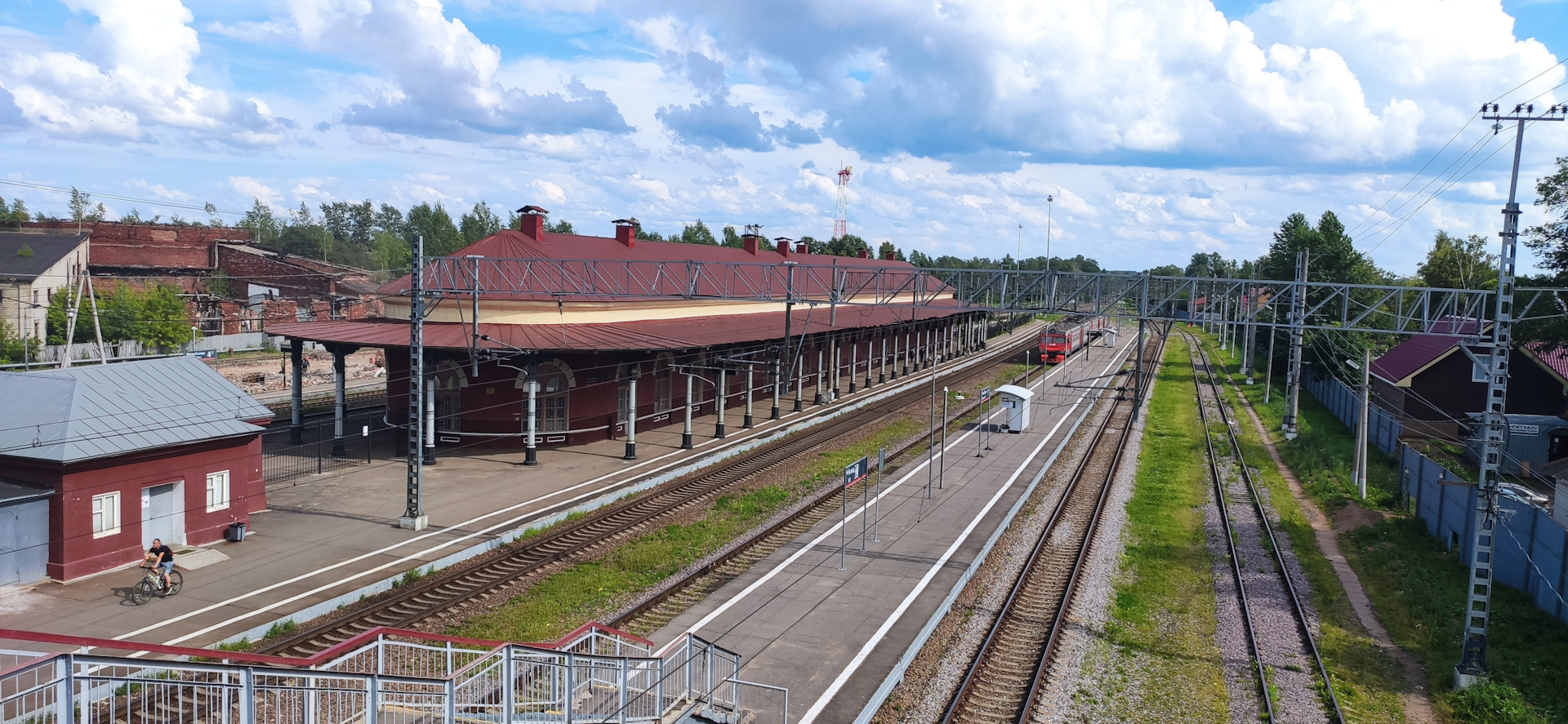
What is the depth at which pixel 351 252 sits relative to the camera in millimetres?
128000

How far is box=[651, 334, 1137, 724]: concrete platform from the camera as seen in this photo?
14047mm

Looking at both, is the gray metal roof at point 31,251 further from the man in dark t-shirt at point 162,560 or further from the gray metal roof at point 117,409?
the man in dark t-shirt at point 162,560

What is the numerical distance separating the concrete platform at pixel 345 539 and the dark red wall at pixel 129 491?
0.46m

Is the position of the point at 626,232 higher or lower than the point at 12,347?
higher

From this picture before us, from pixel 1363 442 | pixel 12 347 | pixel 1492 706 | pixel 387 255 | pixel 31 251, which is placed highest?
pixel 387 255

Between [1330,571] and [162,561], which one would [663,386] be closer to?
[162,561]

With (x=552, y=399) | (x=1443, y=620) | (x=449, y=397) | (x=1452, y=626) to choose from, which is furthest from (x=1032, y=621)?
(x=449, y=397)

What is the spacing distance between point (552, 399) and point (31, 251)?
150ft

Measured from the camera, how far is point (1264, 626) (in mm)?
17312

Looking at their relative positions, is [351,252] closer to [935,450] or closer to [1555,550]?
[935,450]

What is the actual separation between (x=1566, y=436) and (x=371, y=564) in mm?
37216

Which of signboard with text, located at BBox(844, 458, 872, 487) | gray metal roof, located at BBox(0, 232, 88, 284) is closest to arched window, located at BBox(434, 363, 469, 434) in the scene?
signboard with text, located at BBox(844, 458, 872, 487)

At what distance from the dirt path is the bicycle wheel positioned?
21040mm

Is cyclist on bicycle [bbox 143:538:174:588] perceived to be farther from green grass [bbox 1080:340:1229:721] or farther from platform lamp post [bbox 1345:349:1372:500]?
platform lamp post [bbox 1345:349:1372:500]
